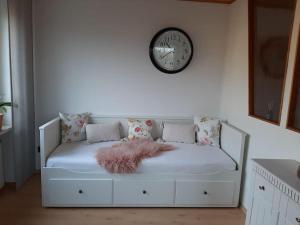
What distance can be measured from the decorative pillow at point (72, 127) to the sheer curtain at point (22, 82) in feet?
1.31

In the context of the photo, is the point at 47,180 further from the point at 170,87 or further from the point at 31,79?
the point at 170,87

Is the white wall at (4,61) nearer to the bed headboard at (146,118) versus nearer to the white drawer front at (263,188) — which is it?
the bed headboard at (146,118)

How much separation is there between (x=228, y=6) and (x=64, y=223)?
3069 mm

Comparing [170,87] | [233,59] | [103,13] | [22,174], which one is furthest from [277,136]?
[22,174]

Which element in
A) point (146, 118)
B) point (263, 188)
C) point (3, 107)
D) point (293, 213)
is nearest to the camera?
point (293, 213)

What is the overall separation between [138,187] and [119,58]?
5.20 feet

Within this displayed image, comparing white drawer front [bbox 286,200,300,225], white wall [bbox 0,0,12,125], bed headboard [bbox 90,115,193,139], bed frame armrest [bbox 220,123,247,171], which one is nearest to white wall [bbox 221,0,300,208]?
bed frame armrest [bbox 220,123,247,171]

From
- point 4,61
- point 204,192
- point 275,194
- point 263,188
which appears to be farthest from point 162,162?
point 4,61

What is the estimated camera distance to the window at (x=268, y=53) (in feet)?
6.40

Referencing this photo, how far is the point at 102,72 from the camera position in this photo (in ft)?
10.2

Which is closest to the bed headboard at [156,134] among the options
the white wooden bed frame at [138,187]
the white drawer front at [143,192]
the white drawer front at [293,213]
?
the white wooden bed frame at [138,187]

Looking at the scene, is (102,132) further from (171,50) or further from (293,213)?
(293,213)

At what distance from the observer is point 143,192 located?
8.11 ft

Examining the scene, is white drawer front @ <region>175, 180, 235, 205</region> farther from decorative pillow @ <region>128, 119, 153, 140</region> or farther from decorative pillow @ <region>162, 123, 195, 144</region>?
decorative pillow @ <region>128, 119, 153, 140</region>
